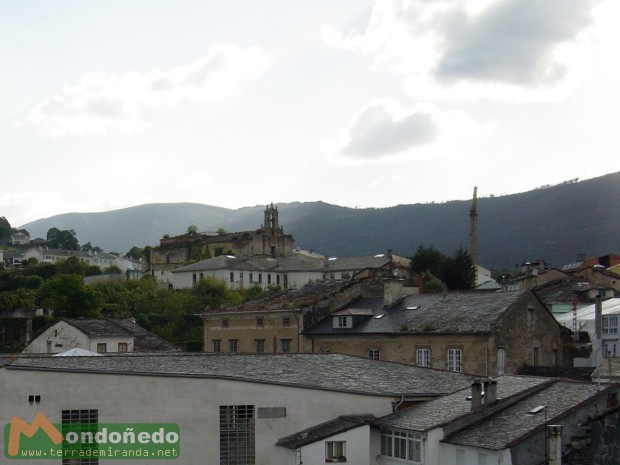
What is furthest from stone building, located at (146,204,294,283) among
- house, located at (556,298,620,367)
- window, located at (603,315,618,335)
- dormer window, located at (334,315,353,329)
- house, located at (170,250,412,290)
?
window, located at (603,315,618,335)

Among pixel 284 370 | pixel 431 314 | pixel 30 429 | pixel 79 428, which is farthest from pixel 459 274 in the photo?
pixel 30 429

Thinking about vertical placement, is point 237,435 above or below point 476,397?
below

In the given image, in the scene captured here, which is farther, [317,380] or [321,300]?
[321,300]

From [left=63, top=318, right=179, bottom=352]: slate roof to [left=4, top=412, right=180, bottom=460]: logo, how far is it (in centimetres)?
3418

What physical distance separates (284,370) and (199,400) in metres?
4.34

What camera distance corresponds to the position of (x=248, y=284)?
116 meters

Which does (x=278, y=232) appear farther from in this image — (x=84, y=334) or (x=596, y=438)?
(x=596, y=438)

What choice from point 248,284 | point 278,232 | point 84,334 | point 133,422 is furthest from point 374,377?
point 278,232

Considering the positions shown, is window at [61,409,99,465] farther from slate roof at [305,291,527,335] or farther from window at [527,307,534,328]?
window at [527,307,534,328]

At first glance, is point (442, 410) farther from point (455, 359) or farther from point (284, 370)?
point (455, 359)

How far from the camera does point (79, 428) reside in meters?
34.9

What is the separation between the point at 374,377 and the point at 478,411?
677 cm

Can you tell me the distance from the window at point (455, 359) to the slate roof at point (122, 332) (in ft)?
73.8

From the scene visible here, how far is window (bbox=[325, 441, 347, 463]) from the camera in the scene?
34.9 m
